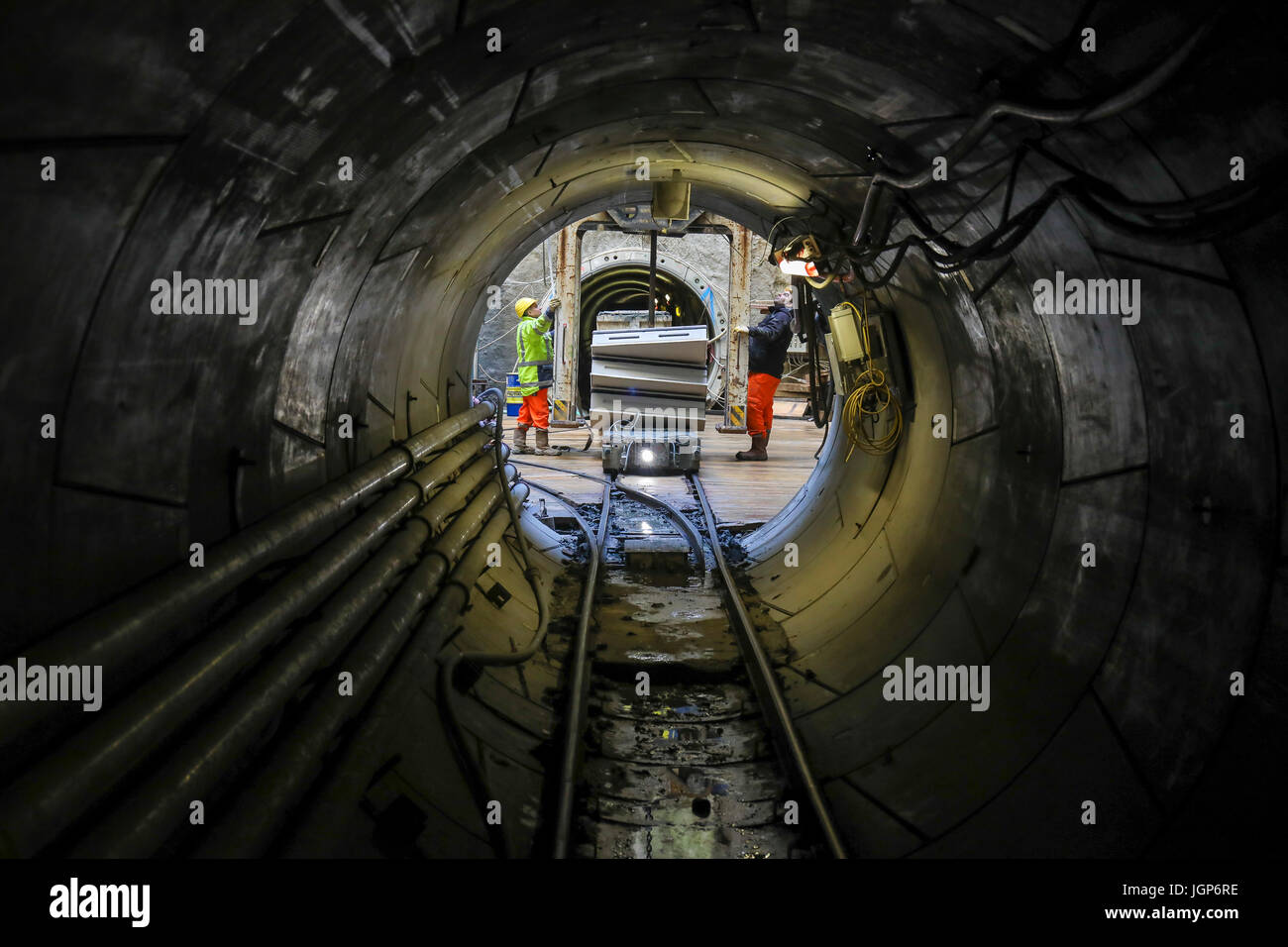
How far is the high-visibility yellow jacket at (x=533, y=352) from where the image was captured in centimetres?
1423

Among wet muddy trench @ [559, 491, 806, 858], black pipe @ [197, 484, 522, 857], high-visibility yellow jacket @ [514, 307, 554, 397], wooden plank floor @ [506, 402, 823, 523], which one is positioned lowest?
wet muddy trench @ [559, 491, 806, 858]

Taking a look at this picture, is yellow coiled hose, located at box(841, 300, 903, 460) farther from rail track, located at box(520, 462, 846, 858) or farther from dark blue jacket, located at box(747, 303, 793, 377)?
dark blue jacket, located at box(747, 303, 793, 377)

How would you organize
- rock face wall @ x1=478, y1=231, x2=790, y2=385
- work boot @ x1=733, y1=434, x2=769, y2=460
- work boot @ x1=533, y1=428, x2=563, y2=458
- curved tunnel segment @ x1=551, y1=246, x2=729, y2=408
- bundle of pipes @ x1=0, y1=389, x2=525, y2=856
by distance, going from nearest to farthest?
1. bundle of pipes @ x1=0, y1=389, x2=525, y2=856
2. work boot @ x1=733, y1=434, x2=769, y2=460
3. work boot @ x1=533, y1=428, x2=563, y2=458
4. curved tunnel segment @ x1=551, y1=246, x2=729, y2=408
5. rock face wall @ x1=478, y1=231, x2=790, y2=385

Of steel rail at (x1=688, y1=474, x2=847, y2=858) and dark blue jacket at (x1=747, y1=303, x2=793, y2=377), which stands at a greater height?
dark blue jacket at (x1=747, y1=303, x2=793, y2=377)

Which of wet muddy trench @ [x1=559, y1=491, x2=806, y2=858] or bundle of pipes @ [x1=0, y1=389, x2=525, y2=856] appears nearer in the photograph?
bundle of pipes @ [x1=0, y1=389, x2=525, y2=856]

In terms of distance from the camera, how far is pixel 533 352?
14258 mm

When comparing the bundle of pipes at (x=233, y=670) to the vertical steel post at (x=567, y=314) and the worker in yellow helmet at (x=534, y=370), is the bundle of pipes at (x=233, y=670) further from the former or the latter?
the vertical steel post at (x=567, y=314)

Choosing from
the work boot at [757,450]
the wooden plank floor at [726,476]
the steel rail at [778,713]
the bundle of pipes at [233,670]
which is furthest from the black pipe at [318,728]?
the work boot at [757,450]

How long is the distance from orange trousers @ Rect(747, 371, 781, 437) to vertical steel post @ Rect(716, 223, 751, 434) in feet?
0.31

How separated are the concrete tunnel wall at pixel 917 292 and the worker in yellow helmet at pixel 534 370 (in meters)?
8.35

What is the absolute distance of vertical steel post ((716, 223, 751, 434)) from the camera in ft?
48.4

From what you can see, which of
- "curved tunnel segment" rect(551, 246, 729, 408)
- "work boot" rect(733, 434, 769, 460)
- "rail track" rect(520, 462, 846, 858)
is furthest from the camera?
"curved tunnel segment" rect(551, 246, 729, 408)

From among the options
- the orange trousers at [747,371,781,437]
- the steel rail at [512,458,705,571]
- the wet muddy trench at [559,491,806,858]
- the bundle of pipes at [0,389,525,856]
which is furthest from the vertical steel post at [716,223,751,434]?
the bundle of pipes at [0,389,525,856]
